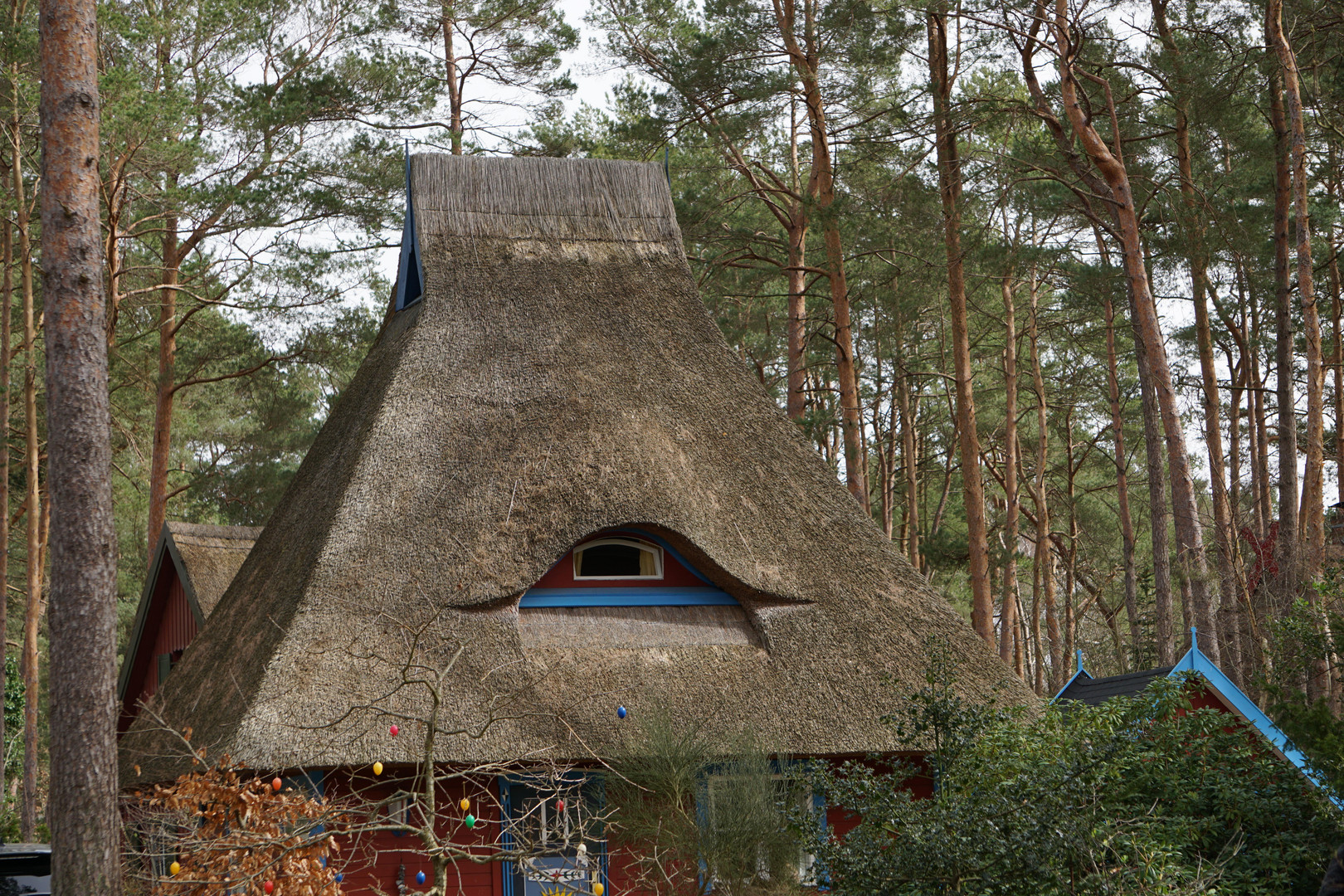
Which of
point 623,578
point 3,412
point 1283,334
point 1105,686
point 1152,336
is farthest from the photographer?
point 3,412

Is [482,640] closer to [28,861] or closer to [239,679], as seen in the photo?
[239,679]

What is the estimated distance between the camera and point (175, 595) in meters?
14.9

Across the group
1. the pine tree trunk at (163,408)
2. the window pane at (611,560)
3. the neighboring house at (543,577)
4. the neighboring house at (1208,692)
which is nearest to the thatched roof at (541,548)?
the neighboring house at (543,577)

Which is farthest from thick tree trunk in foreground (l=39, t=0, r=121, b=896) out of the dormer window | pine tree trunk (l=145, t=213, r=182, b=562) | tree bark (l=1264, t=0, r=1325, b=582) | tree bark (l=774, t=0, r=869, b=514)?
tree bark (l=1264, t=0, r=1325, b=582)

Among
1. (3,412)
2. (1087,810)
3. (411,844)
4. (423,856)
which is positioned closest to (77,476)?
(411,844)

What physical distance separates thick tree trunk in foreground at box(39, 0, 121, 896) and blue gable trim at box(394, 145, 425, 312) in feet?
17.7

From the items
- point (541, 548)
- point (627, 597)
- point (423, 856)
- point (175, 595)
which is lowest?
point (423, 856)

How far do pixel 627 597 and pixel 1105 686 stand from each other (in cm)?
466

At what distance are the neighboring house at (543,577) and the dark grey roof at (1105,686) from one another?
134 centimetres

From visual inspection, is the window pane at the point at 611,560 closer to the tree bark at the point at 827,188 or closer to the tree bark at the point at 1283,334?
the tree bark at the point at 827,188

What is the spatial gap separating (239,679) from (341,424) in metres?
3.73

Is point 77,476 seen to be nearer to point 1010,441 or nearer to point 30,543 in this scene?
point 30,543

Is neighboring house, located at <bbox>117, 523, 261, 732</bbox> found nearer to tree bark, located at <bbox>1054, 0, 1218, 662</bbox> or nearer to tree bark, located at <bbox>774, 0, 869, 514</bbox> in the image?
tree bark, located at <bbox>774, 0, 869, 514</bbox>

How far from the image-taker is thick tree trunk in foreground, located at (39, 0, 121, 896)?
6.90 metres
